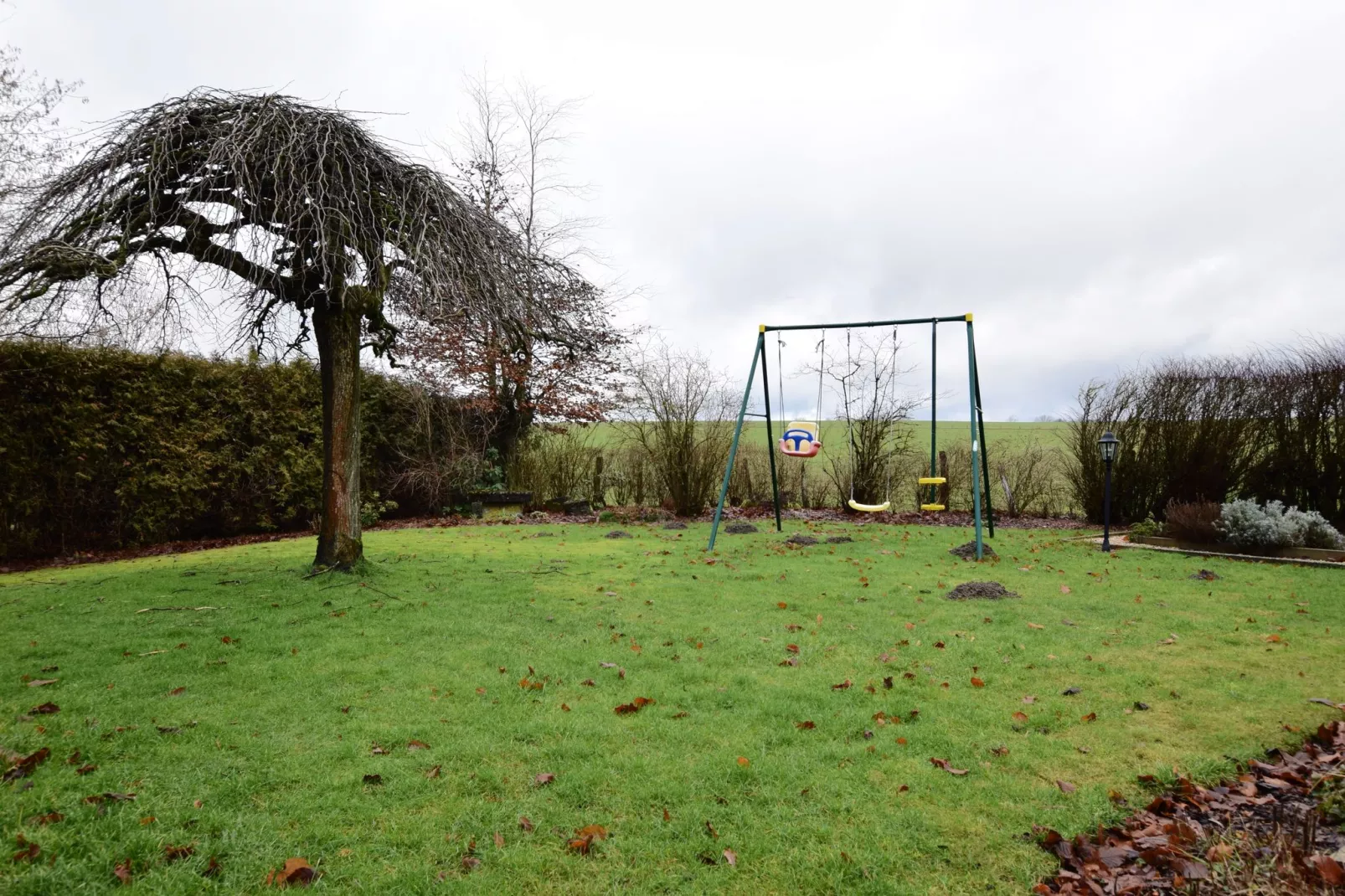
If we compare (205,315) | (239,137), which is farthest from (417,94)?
(205,315)

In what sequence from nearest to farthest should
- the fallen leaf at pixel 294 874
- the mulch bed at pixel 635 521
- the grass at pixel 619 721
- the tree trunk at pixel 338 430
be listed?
the fallen leaf at pixel 294 874 < the grass at pixel 619 721 < the tree trunk at pixel 338 430 < the mulch bed at pixel 635 521

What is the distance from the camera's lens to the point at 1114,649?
186 inches

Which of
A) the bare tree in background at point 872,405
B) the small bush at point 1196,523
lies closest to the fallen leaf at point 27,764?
the small bush at point 1196,523

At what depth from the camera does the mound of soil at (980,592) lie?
20.6ft

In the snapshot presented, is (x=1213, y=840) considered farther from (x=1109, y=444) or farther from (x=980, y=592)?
(x=1109, y=444)

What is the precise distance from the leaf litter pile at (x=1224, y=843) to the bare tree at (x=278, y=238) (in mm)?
5656

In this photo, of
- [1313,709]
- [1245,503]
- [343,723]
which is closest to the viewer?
[343,723]

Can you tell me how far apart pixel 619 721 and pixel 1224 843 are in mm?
2419

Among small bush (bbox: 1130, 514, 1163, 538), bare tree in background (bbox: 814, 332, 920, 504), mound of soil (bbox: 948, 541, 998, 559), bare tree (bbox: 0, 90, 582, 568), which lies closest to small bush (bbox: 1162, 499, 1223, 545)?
small bush (bbox: 1130, 514, 1163, 538)

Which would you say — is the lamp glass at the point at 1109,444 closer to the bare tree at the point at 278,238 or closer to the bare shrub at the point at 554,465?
the bare tree at the point at 278,238

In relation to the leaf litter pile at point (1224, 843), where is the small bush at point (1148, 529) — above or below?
above

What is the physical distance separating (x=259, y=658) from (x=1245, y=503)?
11272 millimetres

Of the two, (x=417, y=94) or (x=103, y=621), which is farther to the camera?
(x=417, y=94)

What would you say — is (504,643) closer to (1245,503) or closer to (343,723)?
(343,723)
